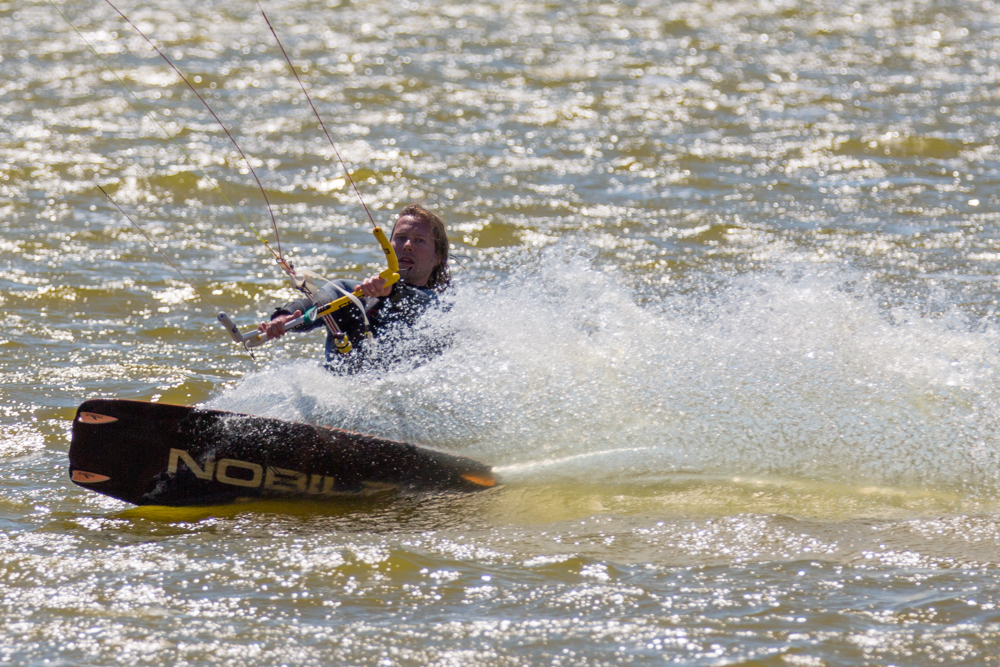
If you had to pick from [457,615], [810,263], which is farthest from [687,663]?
[810,263]

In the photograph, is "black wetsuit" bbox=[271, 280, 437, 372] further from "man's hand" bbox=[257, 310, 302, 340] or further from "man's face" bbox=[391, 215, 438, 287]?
"man's hand" bbox=[257, 310, 302, 340]

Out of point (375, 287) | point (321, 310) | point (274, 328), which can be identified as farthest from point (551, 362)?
point (274, 328)

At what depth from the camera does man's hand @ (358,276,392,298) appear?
17.2 ft

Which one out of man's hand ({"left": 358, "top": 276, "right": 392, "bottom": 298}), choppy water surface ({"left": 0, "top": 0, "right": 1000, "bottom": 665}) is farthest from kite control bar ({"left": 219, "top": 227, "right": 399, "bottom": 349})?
choppy water surface ({"left": 0, "top": 0, "right": 1000, "bottom": 665})

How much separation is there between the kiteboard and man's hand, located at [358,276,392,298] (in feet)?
2.20

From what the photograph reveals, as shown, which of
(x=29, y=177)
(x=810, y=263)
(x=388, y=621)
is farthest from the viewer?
(x=29, y=177)

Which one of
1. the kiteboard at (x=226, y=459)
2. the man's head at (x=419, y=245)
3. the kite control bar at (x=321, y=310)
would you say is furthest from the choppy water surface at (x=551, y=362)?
the kite control bar at (x=321, y=310)

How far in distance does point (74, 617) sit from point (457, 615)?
138 cm

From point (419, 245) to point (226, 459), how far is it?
5.03ft

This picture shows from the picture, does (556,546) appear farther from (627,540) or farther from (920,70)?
(920,70)

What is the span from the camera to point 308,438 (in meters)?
5.18

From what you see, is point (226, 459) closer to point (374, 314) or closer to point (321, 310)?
point (321, 310)

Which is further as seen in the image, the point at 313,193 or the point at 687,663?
the point at 313,193

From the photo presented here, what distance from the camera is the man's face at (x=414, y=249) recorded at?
5836 millimetres
